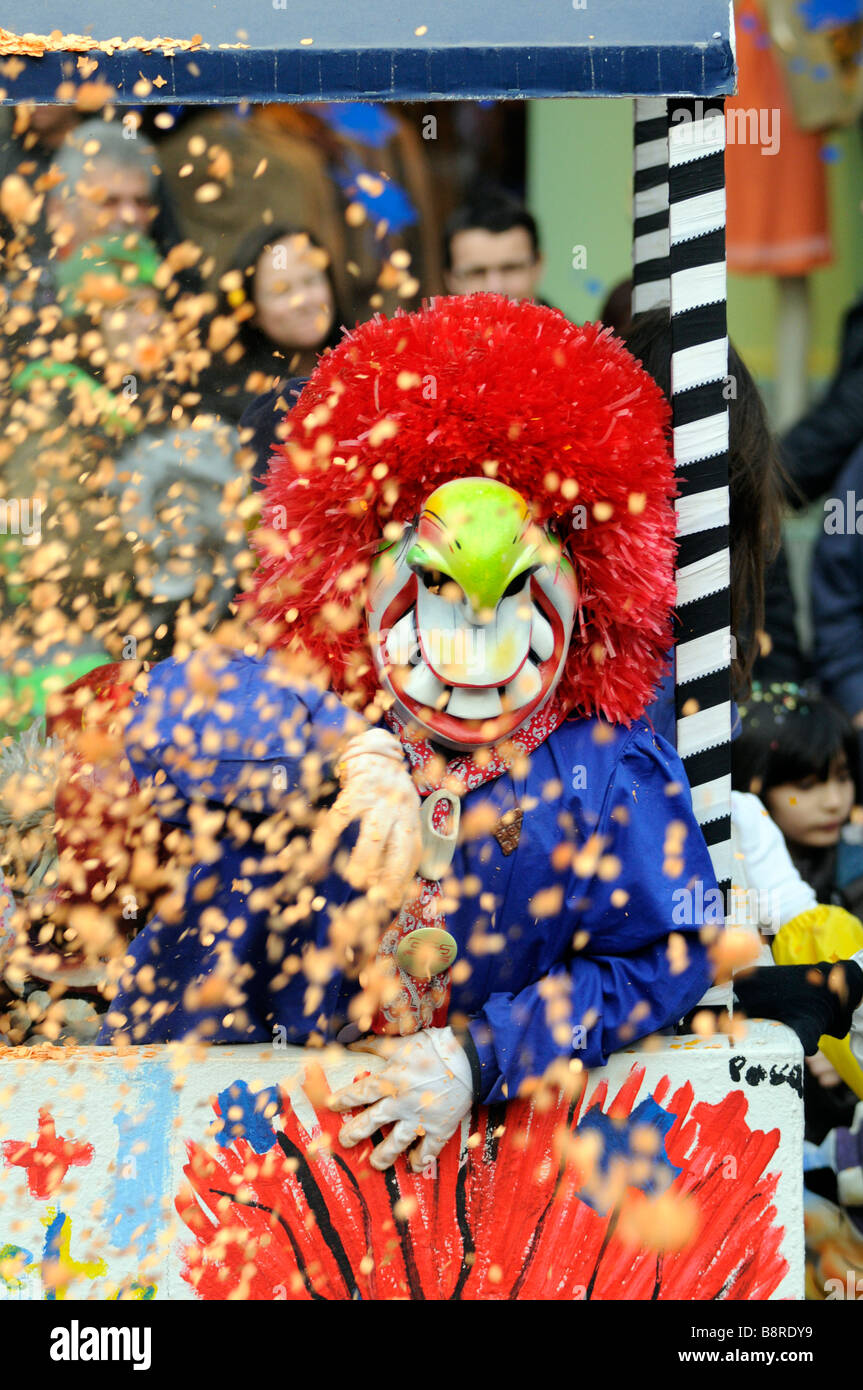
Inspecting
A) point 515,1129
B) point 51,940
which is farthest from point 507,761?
point 51,940

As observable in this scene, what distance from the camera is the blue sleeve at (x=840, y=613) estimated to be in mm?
3613

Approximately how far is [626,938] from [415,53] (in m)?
1.32

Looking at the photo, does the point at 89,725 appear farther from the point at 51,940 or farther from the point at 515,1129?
the point at 515,1129

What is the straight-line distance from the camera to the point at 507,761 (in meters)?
2.11

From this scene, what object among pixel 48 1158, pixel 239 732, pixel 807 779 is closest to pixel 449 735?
pixel 239 732

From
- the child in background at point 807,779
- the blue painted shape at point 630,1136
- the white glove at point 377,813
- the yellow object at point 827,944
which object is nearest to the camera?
the white glove at point 377,813

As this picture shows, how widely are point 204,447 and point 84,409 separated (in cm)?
27

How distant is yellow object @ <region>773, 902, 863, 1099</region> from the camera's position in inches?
109

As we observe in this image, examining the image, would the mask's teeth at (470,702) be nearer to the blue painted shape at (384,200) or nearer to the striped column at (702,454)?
the striped column at (702,454)

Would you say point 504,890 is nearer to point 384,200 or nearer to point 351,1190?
point 351,1190

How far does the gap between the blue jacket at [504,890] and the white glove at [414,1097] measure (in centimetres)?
4

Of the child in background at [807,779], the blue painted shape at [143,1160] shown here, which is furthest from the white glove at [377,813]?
the child in background at [807,779]

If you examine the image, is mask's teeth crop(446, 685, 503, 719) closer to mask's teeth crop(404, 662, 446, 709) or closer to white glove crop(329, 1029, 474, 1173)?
mask's teeth crop(404, 662, 446, 709)
